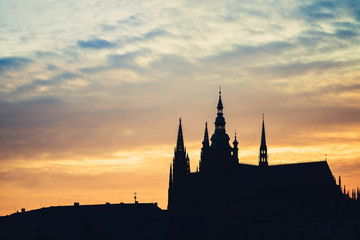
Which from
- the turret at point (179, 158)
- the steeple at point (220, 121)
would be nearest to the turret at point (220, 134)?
the steeple at point (220, 121)

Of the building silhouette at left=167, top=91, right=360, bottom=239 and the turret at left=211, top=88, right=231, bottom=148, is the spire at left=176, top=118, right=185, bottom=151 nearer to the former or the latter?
the building silhouette at left=167, top=91, right=360, bottom=239

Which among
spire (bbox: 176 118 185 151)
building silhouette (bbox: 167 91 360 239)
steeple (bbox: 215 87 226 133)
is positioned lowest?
building silhouette (bbox: 167 91 360 239)

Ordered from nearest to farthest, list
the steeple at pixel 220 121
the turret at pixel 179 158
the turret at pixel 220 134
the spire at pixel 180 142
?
the turret at pixel 220 134
the steeple at pixel 220 121
the turret at pixel 179 158
the spire at pixel 180 142

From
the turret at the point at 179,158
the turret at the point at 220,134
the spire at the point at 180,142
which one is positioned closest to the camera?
the turret at the point at 220,134

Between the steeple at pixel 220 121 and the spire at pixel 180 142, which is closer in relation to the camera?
the steeple at pixel 220 121

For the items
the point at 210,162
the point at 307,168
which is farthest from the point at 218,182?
the point at 307,168

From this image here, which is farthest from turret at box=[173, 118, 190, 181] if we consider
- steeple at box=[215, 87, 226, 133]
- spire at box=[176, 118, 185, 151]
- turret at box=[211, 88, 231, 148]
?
steeple at box=[215, 87, 226, 133]

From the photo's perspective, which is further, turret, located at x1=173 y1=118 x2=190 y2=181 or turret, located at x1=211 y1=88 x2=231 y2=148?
turret, located at x1=173 y1=118 x2=190 y2=181

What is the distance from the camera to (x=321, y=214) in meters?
193

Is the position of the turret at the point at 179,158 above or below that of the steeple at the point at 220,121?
below

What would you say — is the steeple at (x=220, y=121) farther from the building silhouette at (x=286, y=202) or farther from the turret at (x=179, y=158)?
the turret at (x=179, y=158)

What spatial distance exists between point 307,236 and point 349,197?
38.4 ft

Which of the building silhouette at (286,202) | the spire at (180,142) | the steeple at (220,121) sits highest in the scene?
the steeple at (220,121)

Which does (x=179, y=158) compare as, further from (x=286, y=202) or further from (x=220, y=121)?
(x=286, y=202)
